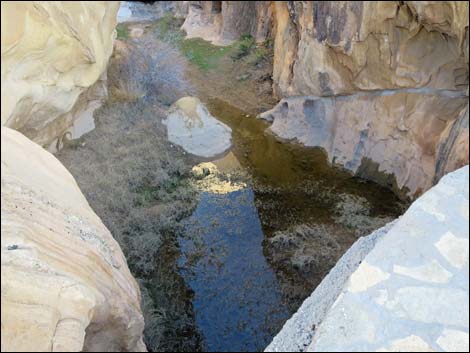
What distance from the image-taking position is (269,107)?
1080 centimetres

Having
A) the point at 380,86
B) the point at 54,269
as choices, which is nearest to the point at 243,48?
the point at 380,86

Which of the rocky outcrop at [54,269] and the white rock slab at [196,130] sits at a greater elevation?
the rocky outcrop at [54,269]

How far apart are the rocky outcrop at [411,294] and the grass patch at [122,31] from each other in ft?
44.6

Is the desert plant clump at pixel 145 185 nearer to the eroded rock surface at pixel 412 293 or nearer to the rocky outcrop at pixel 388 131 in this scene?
the rocky outcrop at pixel 388 131

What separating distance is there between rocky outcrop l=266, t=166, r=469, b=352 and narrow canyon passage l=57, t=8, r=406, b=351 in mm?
3372

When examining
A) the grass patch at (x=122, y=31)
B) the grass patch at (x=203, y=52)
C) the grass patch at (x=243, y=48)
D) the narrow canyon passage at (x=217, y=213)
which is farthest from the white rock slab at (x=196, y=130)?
the grass patch at (x=122, y=31)

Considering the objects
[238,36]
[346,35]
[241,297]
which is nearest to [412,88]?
[346,35]

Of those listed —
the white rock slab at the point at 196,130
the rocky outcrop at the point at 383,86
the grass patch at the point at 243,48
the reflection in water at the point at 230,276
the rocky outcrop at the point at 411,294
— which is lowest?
the reflection in water at the point at 230,276

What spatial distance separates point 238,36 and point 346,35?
6899 mm

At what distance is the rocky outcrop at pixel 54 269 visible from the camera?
2.41m

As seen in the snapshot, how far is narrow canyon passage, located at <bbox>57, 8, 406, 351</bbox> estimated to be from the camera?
5.78 m

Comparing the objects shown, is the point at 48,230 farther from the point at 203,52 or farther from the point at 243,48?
the point at 203,52

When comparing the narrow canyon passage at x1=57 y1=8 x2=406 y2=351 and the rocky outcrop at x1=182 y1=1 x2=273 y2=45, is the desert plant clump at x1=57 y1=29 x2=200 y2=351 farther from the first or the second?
the rocky outcrop at x1=182 y1=1 x2=273 y2=45

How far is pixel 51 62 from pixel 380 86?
5.24m
